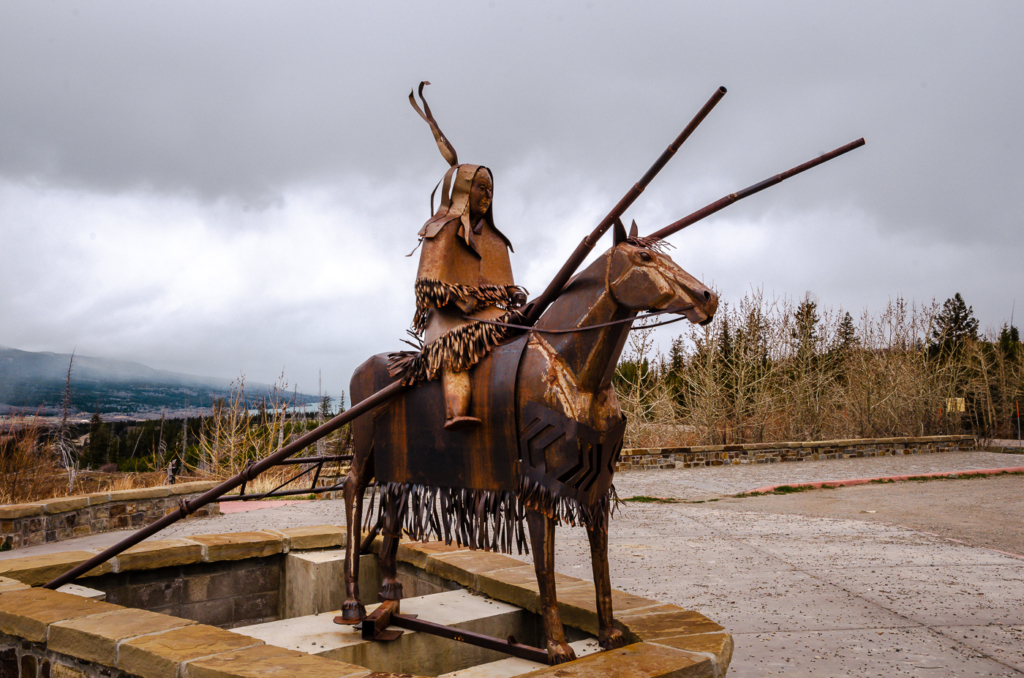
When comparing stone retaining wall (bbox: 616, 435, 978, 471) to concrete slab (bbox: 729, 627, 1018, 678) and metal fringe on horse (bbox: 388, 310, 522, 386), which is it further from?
metal fringe on horse (bbox: 388, 310, 522, 386)

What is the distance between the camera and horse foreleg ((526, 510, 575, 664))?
295cm

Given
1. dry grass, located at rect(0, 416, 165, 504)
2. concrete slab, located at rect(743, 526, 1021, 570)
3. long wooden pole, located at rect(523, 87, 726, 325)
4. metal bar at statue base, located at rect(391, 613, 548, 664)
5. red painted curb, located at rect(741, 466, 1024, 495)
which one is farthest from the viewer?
red painted curb, located at rect(741, 466, 1024, 495)

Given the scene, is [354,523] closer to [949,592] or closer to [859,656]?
[859,656]

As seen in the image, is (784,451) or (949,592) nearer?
(949,592)

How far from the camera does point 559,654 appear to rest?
2953 millimetres

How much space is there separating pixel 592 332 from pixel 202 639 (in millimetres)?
2131

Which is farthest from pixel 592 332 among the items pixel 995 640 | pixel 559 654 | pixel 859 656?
pixel 995 640

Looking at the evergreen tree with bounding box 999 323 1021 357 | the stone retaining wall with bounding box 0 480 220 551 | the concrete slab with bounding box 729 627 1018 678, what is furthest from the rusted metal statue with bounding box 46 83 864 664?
the evergreen tree with bounding box 999 323 1021 357

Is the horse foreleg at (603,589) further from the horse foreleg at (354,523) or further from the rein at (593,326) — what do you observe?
the horse foreleg at (354,523)

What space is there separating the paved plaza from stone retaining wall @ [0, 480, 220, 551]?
25cm

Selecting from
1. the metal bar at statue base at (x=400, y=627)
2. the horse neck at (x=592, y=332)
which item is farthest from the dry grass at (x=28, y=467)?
the horse neck at (x=592, y=332)

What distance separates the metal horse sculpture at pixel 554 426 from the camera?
2865 mm

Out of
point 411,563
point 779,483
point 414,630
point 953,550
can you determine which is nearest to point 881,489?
point 779,483

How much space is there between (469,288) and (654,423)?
16.4 m
